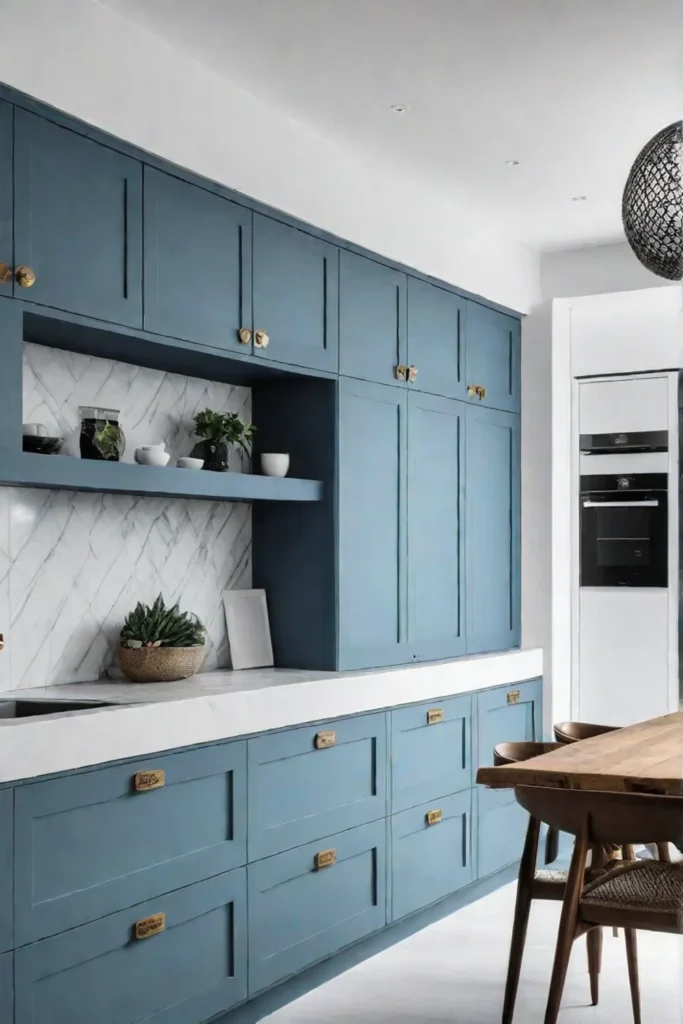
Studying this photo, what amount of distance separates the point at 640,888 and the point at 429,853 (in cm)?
157

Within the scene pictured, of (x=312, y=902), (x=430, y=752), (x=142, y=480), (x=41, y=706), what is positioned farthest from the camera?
(x=430, y=752)

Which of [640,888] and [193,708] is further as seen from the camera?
[193,708]

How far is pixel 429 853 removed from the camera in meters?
4.32

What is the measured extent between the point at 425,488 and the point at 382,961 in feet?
5.90

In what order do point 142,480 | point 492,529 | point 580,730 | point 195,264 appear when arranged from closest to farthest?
point 142,480 < point 195,264 < point 580,730 < point 492,529

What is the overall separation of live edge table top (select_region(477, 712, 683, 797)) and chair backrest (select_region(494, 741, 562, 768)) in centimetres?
18

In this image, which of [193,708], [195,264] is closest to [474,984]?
[193,708]

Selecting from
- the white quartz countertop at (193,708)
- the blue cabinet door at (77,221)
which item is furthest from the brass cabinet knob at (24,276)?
the white quartz countertop at (193,708)

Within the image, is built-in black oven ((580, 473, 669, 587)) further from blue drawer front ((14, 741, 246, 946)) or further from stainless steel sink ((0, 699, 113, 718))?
stainless steel sink ((0, 699, 113, 718))

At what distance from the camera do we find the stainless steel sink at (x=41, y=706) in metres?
3.02

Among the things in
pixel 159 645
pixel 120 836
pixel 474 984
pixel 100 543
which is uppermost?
pixel 100 543

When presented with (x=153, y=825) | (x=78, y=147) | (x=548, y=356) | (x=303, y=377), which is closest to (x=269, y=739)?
(x=153, y=825)

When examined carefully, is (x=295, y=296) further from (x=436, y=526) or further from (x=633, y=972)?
(x=633, y=972)

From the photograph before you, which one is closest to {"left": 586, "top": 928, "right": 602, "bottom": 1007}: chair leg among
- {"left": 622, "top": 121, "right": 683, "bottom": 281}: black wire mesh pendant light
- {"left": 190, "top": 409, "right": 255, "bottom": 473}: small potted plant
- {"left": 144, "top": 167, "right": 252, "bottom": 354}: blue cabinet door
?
{"left": 190, "top": 409, "right": 255, "bottom": 473}: small potted plant
